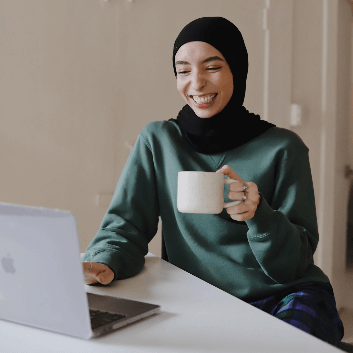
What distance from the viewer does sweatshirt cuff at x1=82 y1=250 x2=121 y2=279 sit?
895 mm

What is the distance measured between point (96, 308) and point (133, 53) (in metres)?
1.69

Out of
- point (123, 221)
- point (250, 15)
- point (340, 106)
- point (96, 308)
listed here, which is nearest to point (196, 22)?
point (123, 221)

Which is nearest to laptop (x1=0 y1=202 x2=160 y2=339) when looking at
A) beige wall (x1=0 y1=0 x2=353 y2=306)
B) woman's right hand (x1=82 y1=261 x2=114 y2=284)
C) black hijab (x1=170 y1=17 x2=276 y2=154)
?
woman's right hand (x1=82 y1=261 x2=114 y2=284)

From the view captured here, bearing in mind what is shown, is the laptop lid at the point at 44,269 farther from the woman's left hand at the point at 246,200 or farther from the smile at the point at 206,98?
the smile at the point at 206,98

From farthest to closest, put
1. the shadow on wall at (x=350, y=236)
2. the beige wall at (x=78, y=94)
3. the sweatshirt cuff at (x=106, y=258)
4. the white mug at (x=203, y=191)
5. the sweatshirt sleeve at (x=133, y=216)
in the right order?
the shadow on wall at (x=350, y=236) < the beige wall at (x=78, y=94) < the sweatshirt sleeve at (x=133, y=216) < the sweatshirt cuff at (x=106, y=258) < the white mug at (x=203, y=191)

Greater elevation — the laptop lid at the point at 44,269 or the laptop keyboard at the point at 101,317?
the laptop lid at the point at 44,269

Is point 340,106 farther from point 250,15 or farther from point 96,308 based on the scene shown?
point 96,308

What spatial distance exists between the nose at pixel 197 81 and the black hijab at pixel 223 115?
9 centimetres

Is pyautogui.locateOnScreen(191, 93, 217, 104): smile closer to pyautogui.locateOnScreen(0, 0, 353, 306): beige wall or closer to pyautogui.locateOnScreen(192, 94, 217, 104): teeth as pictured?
pyautogui.locateOnScreen(192, 94, 217, 104): teeth

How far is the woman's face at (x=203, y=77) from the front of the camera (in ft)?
3.78

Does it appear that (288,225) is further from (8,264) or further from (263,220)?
(8,264)

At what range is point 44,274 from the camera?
0.54m

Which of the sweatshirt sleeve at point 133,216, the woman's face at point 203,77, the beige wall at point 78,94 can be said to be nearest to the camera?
the sweatshirt sleeve at point 133,216

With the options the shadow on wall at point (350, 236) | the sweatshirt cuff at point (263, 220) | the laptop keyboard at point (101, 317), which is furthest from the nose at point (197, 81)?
the shadow on wall at point (350, 236)
